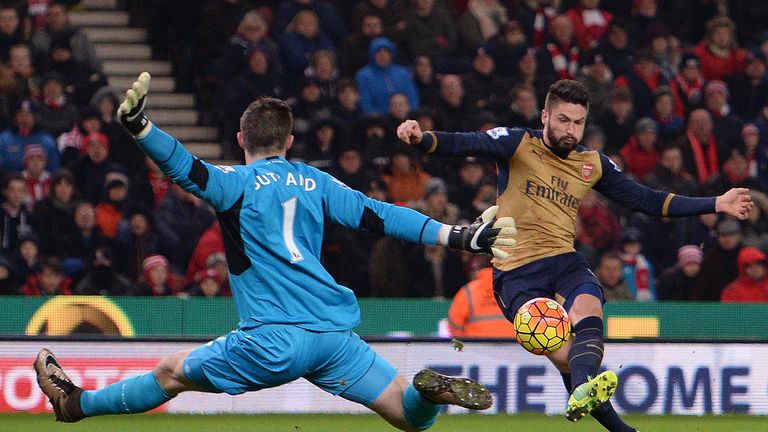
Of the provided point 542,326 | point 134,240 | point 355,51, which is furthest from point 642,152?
point 542,326

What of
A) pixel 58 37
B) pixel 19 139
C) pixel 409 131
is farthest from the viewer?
pixel 58 37

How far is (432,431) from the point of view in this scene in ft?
31.2

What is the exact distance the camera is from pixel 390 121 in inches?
597

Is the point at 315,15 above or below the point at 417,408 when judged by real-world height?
above

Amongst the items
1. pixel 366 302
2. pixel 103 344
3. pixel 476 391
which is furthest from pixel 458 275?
pixel 476 391

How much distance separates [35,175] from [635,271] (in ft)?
19.5

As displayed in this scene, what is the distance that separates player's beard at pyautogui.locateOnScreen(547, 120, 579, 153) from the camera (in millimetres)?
8578

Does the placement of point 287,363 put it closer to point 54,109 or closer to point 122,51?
point 54,109

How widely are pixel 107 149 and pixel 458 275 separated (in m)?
3.69

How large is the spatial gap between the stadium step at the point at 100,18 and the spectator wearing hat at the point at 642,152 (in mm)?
6385

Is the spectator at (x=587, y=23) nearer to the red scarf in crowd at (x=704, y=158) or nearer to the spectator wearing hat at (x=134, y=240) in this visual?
the red scarf in crowd at (x=704, y=158)

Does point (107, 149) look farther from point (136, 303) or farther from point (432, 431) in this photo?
point (432, 431)

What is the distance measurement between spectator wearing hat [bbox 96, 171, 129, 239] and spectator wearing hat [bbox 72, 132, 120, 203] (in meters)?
0.17

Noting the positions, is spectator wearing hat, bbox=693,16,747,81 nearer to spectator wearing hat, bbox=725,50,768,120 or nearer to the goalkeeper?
spectator wearing hat, bbox=725,50,768,120
